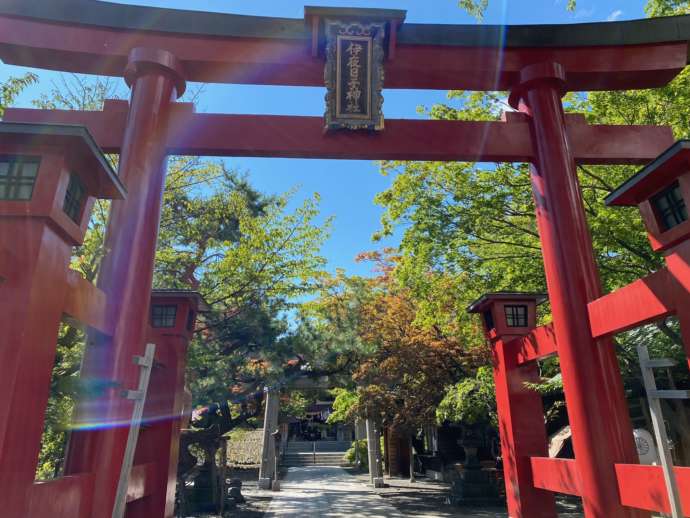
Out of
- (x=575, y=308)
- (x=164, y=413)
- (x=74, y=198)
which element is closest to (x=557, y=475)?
(x=575, y=308)

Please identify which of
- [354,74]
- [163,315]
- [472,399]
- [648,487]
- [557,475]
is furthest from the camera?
[472,399]

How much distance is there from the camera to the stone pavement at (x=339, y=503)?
11578 millimetres

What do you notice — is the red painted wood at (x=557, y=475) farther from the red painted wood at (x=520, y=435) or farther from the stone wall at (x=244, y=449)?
the stone wall at (x=244, y=449)

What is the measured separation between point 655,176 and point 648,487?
7.69ft

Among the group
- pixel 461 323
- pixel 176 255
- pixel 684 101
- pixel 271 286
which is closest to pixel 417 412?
pixel 461 323

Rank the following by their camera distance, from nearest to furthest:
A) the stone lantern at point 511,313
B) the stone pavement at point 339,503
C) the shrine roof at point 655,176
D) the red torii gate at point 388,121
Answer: the shrine roof at point 655,176 → the red torii gate at point 388,121 → the stone lantern at point 511,313 → the stone pavement at point 339,503

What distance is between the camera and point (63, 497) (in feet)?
10.4

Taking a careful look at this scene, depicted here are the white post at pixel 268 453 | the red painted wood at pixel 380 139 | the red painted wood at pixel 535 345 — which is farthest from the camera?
the white post at pixel 268 453

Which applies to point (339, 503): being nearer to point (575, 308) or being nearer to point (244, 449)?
point (575, 308)

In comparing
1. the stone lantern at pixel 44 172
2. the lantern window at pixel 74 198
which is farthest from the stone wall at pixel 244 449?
the stone lantern at pixel 44 172

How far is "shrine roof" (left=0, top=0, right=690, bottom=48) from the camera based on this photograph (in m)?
5.11

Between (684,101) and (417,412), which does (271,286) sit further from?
(684,101)

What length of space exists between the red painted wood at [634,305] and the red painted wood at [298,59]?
3048 millimetres

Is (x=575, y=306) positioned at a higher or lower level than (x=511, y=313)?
lower
